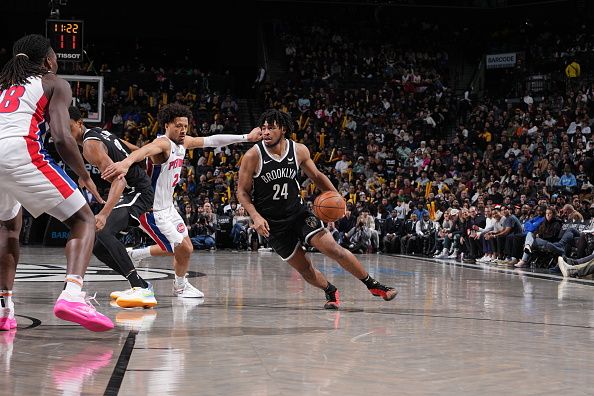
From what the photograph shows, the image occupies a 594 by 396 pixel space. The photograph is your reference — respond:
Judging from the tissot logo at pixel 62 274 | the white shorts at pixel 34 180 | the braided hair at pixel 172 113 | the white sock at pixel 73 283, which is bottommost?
the tissot logo at pixel 62 274

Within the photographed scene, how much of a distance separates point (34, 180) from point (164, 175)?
274 cm

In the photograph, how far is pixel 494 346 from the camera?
486cm

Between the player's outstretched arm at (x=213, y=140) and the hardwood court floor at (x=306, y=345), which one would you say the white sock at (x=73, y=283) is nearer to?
the hardwood court floor at (x=306, y=345)

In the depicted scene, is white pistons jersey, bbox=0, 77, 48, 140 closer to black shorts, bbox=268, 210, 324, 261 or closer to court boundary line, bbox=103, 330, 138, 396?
court boundary line, bbox=103, 330, 138, 396

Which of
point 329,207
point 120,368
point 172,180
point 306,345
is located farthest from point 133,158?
point 120,368

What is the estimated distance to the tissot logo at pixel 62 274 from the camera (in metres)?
9.16

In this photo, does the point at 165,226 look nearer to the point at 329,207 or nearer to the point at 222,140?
the point at 222,140

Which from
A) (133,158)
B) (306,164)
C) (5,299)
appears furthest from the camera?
(306,164)

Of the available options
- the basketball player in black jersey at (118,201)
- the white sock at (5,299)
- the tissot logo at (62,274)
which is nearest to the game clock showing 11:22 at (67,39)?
the tissot logo at (62,274)

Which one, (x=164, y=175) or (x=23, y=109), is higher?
(x=23, y=109)

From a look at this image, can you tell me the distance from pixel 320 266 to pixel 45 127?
7.77 m

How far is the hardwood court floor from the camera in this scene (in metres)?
3.69

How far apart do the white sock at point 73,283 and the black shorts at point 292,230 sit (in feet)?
7.14

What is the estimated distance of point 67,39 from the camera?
15.5 meters
